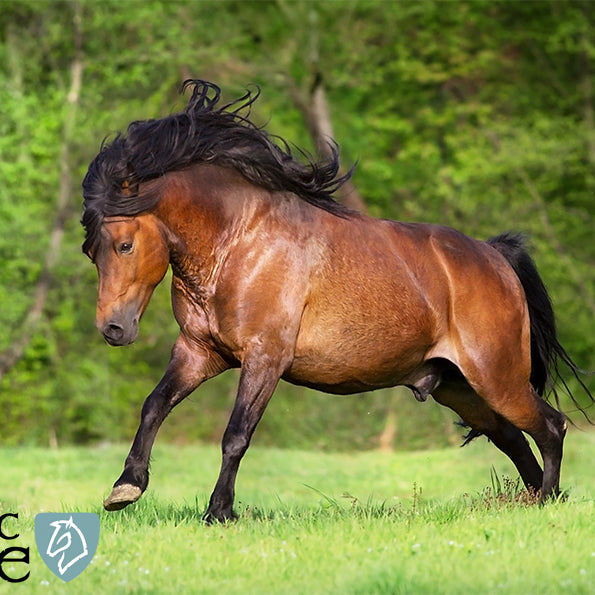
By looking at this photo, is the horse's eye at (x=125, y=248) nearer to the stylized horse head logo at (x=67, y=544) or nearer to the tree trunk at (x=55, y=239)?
the stylized horse head logo at (x=67, y=544)

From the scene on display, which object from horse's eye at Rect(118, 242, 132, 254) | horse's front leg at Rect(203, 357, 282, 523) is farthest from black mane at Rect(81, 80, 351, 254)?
horse's front leg at Rect(203, 357, 282, 523)

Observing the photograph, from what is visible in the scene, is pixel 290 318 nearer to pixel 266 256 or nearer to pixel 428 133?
pixel 266 256

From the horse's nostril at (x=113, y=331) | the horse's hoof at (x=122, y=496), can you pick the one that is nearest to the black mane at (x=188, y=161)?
the horse's nostril at (x=113, y=331)

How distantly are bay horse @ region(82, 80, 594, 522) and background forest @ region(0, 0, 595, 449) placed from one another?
13193 millimetres

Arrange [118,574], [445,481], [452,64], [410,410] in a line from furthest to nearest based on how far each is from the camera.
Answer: [452,64], [410,410], [445,481], [118,574]

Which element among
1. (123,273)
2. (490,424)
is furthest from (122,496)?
(490,424)

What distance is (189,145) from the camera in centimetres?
712

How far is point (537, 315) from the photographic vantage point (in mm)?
8703

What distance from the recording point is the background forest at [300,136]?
81.0 ft

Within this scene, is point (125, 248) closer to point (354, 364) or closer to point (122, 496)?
point (122, 496)

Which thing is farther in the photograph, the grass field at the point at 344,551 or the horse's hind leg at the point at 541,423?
the horse's hind leg at the point at 541,423

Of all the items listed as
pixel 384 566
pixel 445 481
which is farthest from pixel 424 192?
pixel 384 566

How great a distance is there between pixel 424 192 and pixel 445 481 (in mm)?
16536

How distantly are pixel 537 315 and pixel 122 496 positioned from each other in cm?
368
